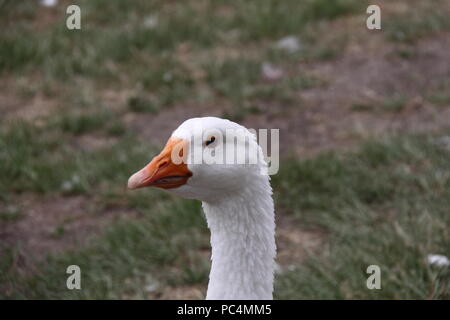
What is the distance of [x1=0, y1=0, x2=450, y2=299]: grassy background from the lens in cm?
432

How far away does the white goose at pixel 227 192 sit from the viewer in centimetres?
267

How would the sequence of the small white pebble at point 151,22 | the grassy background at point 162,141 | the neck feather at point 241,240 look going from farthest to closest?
the small white pebble at point 151,22, the grassy background at point 162,141, the neck feather at point 241,240

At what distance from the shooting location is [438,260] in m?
3.95

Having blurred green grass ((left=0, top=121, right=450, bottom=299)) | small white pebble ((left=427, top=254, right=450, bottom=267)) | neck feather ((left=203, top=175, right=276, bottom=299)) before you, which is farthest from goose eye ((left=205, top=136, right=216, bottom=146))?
small white pebble ((left=427, top=254, right=450, bottom=267))

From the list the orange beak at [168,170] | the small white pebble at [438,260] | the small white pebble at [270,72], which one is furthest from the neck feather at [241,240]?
the small white pebble at [270,72]

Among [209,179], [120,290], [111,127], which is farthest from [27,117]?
[209,179]

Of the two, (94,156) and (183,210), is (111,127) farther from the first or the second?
(183,210)

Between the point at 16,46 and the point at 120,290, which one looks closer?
the point at 120,290

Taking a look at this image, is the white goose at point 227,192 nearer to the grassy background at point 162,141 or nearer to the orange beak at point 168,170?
the orange beak at point 168,170

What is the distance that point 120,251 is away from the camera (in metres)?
4.67

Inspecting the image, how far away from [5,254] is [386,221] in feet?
7.79

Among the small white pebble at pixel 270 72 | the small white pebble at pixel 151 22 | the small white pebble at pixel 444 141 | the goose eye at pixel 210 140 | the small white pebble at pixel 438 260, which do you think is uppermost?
the small white pebble at pixel 151 22

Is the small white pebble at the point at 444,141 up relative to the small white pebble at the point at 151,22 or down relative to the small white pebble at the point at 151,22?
down

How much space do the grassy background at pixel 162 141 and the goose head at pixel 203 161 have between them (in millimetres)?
1483
